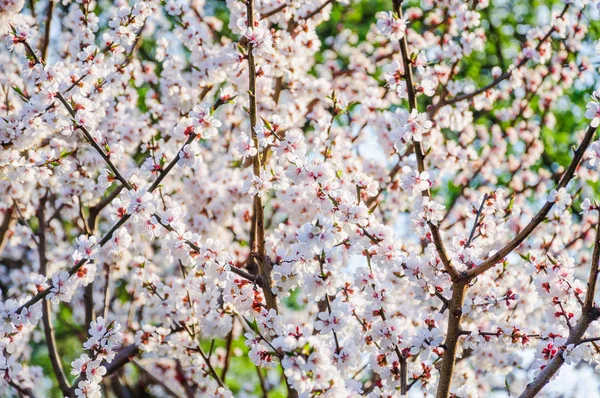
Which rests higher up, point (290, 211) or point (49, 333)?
point (290, 211)

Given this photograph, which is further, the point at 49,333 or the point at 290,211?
the point at 49,333

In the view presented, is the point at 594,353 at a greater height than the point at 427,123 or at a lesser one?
lesser

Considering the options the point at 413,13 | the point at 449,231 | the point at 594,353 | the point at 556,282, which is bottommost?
the point at 594,353

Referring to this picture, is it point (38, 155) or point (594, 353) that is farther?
point (38, 155)

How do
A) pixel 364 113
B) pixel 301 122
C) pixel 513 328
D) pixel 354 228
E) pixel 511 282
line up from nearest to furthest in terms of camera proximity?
pixel 354 228, pixel 513 328, pixel 511 282, pixel 364 113, pixel 301 122

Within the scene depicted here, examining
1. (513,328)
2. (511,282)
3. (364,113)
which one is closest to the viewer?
(513,328)

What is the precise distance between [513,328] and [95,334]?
2548 mm

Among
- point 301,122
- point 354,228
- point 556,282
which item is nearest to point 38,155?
point 354,228

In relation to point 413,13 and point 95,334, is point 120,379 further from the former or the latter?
point 413,13

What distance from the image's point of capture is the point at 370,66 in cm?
686

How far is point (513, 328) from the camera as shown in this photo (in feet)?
12.8

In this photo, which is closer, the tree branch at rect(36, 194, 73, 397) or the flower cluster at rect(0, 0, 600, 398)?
the flower cluster at rect(0, 0, 600, 398)

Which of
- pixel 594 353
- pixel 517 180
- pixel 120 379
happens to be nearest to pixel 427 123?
pixel 594 353

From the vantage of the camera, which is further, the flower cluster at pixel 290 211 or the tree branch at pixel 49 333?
the tree branch at pixel 49 333
